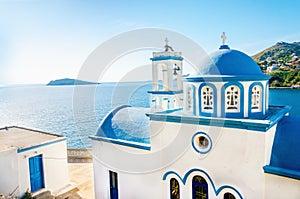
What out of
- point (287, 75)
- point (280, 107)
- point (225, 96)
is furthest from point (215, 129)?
point (287, 75)

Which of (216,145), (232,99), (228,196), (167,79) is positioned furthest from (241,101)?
(167,79)

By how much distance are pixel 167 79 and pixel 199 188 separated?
6629 mm

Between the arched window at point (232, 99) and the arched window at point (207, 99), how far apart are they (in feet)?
1.45

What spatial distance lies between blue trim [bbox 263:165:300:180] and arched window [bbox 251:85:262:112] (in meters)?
1.85

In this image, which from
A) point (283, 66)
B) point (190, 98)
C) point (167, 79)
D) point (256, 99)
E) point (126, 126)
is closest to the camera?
point (256, 99)

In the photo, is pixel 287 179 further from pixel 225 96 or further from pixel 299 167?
pixel 225 96

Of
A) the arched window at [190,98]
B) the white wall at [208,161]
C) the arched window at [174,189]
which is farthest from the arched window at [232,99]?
the arched window at [174,189]

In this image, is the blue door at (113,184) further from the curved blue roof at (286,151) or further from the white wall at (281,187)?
the curved blue roof at (286,151)

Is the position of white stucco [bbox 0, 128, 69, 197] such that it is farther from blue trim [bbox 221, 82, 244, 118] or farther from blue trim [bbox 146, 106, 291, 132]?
blue trim [bbox 221, 82, 244, 118]

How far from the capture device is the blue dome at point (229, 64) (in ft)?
23.0

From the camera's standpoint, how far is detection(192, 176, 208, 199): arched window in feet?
23.0

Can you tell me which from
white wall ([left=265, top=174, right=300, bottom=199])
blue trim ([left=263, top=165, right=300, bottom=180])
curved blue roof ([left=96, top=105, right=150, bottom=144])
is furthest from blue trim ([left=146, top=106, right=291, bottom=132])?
curved blue roof ([left=96, top=105, right=150, bottom=144])

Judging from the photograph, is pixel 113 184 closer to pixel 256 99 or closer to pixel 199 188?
pixel 199 188

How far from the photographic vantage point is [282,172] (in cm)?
576
